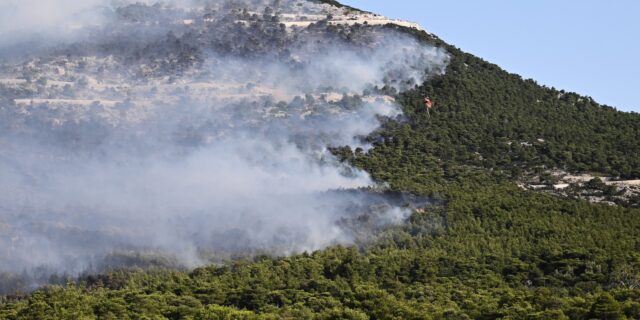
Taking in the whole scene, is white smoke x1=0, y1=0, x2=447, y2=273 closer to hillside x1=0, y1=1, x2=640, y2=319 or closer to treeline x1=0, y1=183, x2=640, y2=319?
hillside x1=0, y1=1, x2=640, y2=319

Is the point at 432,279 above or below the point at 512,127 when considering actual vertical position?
below

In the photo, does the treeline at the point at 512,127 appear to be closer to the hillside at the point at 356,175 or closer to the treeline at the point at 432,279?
the hillside at the point at 356,175

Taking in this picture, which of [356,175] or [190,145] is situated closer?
[356,175]

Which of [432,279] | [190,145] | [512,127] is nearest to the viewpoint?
A: [432,279]

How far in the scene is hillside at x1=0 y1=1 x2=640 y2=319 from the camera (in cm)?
7588

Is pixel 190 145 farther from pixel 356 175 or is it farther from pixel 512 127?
pixel 512 127

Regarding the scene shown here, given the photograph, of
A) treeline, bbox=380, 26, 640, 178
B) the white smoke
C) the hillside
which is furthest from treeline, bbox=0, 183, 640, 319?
treeline, bbox=380, 26, 640, 178

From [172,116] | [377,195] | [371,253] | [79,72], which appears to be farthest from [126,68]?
[371,253]

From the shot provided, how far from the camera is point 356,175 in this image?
11112 centimetres

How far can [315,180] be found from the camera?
367ft

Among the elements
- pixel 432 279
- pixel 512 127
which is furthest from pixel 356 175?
pixel 432 279

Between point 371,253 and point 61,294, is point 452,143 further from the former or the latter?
point 61,294

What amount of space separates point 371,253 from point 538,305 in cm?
2029

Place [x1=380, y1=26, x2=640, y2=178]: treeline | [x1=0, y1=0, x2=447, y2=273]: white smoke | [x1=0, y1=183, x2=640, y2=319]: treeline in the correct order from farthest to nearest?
[x1=380, y1=26, x2=640, y2=178]: treeline, [x1=0, y1=0, x2=447, y2=273]: white smoke, [x1=0, y1=183, x2=640, y2=319]: treeline
